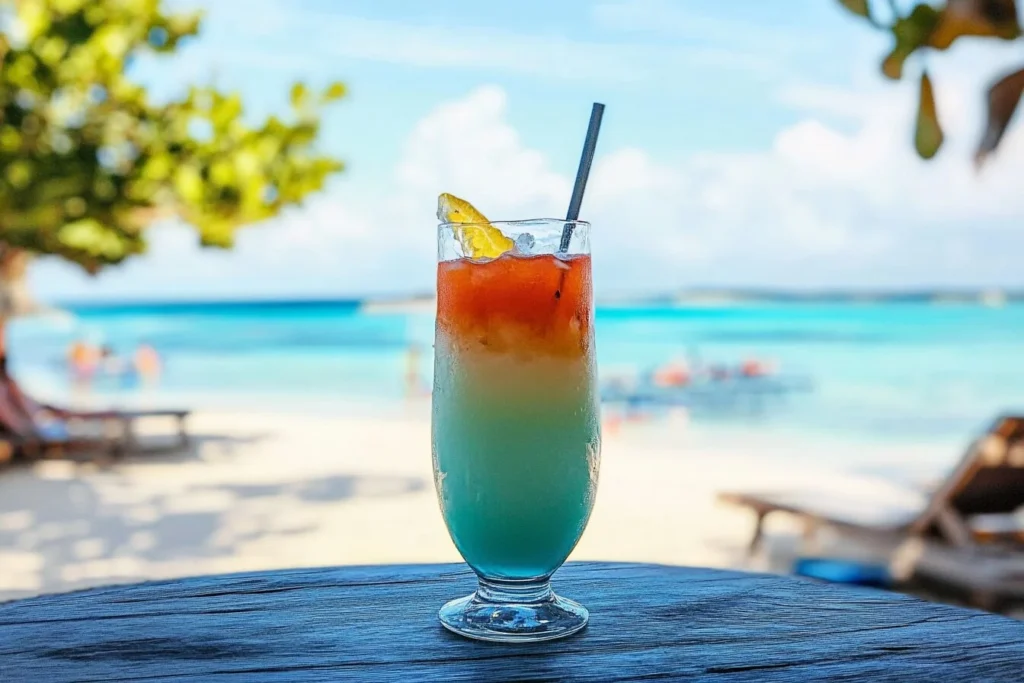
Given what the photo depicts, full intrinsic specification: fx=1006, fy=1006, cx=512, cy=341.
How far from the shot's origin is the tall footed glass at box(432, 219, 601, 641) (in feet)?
3.20

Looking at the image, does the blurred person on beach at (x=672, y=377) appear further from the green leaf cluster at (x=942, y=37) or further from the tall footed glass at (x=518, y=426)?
the green leaf cluster at (x=942, y=37)

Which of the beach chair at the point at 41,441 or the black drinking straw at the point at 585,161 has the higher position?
the black drinking straw at the point at 585,161

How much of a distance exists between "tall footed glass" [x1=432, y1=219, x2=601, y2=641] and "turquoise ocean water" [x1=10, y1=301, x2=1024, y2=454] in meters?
9.46

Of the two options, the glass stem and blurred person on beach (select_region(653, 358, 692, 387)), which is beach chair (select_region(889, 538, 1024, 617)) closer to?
the glass stem

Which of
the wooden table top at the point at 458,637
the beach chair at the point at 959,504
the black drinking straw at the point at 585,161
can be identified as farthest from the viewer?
the beach chair at the point at 959,504

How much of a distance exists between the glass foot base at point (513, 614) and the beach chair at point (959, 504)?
401 cm

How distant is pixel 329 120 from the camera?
8852 mm

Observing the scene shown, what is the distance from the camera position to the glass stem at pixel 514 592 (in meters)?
0.99

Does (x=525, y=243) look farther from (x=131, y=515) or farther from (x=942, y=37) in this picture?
(x=131, y=515)

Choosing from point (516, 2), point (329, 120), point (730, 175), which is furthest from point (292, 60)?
point (329, 120)

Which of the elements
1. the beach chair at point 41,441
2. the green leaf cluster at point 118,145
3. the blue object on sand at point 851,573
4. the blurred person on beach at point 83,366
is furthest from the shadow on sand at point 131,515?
the blurred person on beach at point 83,366

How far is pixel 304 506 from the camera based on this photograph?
6.94m

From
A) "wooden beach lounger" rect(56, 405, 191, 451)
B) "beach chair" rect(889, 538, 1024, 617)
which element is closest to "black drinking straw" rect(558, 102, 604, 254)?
"beach chair" rect(889, 538, 1024, 617)

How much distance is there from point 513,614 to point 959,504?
14.2 ft
